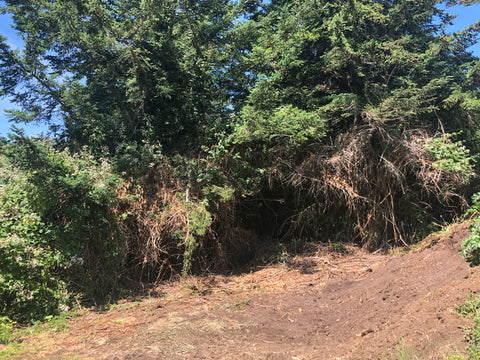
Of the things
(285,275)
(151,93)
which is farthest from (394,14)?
(285,275)

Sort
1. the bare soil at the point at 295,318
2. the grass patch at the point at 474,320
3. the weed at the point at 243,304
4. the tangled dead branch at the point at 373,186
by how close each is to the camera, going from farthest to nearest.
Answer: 1. the tangled dead branch at the point at 373,186
2. the weed at the point at 243,304
3. the bare soil at the point at 295,318
4. the grass patch at the point at 474,320

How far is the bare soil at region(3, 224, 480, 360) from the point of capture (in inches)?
161

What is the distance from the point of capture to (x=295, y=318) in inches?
218

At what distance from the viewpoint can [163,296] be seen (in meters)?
6.65

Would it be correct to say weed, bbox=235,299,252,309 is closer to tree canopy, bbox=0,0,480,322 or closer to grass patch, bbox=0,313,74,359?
tree canopy, bbox=0,0,480,322

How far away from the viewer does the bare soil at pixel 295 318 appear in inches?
161

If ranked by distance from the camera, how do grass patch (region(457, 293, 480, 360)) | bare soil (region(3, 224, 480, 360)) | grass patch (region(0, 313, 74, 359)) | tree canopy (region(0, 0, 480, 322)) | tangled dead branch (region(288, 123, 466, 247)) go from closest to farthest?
grass patch (region(457, 293, 480, 360)), bare soil (region(3, 224, 480, 360)), grass patch (region(0, 313, 74, 359)), tree canopy (region(0, 0, 480, 322)), tangled dead branch (region(288, 123, 466, 247))

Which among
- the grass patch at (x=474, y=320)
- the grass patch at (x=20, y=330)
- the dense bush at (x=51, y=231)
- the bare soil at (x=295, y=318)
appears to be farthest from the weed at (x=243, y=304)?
the grass patch at (x=474, y=320)

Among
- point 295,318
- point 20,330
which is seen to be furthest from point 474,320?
point 20,330

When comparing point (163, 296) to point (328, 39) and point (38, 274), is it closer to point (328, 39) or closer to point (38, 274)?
point (38, 274)

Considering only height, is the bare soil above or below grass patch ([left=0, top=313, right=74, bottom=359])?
below

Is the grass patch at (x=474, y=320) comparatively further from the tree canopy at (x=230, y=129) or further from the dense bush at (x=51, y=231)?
the dense bush at (x=51, y=231)

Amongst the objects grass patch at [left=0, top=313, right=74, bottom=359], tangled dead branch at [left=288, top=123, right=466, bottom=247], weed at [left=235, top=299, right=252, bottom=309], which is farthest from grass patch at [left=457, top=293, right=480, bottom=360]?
grass patch at [left=0, top=313, right=74, bottom=359]

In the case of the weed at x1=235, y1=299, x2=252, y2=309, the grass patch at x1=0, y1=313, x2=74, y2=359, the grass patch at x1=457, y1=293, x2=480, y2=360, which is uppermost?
the grass patch at x1=0, y1=313, x2=74, y2=359
